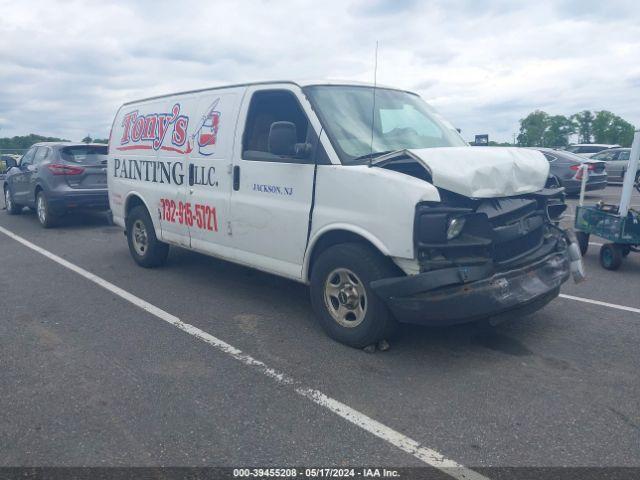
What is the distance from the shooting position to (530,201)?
4625 millimetres

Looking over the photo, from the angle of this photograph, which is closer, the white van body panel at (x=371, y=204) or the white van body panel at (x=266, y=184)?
the white van body panel at (x=371, y=204)

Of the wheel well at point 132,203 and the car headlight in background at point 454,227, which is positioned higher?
the car headlight in background at point 454,227

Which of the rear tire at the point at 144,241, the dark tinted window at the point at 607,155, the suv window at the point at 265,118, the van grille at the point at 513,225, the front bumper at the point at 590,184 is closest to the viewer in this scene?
the van grille at the point at 513,225

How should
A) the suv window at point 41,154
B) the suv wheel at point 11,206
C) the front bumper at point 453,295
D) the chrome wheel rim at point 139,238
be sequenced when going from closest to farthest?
the front bumper at point 453,295
the chrome wheel rim at point 139,238
the suv window at point 41,154
the suv wheel at point 11,206

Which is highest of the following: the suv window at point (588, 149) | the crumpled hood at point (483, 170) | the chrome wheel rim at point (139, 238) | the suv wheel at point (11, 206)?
the suv window at point (588, 149)

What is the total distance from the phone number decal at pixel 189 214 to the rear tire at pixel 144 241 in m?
0.51

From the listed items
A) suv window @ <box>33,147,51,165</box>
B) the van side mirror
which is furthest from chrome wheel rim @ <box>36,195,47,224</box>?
the van side mirror

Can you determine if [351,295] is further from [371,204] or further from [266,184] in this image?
[266,184]

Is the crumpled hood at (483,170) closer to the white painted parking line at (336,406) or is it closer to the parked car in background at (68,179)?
the white painted parking line at (336,406)

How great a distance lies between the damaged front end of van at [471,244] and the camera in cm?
391

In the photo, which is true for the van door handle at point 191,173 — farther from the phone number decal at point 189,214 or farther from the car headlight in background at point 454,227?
the car headlight in background at point 454,227

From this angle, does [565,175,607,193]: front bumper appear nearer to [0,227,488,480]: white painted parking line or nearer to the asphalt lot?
the asphalt lot

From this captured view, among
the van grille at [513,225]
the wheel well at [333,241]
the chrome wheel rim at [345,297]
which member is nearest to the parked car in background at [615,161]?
the van grille at [513,225]

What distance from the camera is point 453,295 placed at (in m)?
Result: 3.91
